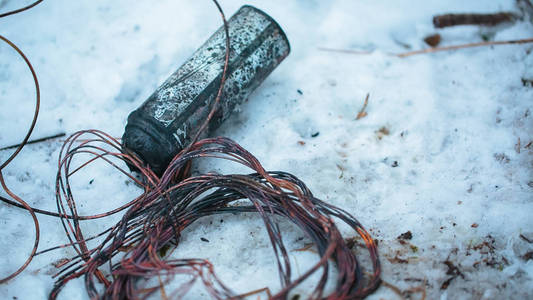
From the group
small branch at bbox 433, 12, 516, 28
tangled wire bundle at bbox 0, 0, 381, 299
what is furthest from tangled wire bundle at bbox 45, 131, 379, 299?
small branch at bbox 433, 12, 516, 28

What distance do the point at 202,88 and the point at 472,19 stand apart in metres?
2.11

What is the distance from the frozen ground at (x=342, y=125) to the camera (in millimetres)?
1962

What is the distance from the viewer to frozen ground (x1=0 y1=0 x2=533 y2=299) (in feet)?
6.44

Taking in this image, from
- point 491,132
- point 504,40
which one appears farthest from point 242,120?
point 504,40

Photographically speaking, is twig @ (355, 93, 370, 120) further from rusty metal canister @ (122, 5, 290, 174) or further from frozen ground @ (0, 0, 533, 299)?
rusty metal canister @ (122, 5, 290, 174)

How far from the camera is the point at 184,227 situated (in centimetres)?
206

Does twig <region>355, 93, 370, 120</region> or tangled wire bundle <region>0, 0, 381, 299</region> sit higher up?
tangled wire bundle <region>0, 0, 381, 299</region>

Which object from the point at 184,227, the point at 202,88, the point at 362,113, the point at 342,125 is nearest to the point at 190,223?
the point at 184,227

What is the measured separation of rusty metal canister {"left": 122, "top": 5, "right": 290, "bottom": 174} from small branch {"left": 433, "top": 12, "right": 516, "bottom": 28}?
4.26 ft

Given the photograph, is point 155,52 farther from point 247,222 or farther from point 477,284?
point 477,284

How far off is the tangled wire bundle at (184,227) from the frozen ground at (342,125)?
0.27 feet

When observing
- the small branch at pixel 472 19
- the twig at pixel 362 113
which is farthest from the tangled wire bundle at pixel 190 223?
the small branch at pixel 472 19

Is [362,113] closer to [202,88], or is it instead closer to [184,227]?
[202,88]

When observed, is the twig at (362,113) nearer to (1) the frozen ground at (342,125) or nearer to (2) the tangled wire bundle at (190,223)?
(1) the frozen ground at (342,125)
